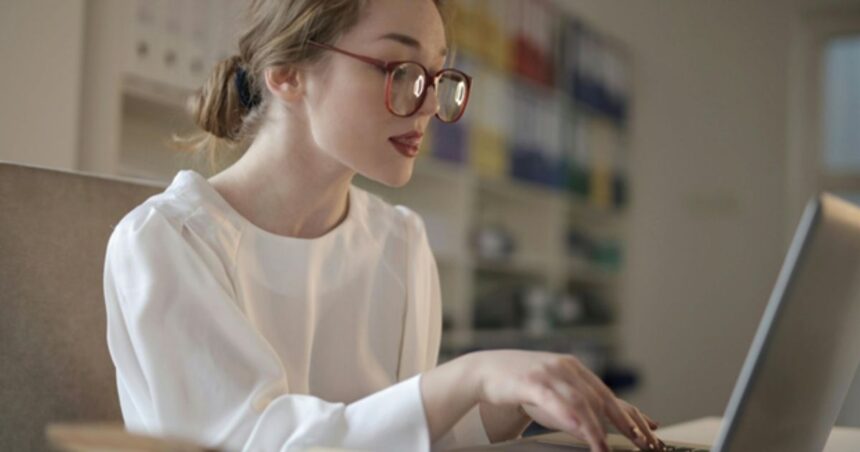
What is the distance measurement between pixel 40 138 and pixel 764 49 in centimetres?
409

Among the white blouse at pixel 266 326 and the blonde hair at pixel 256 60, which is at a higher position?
the blonde hair at pixel 256 60

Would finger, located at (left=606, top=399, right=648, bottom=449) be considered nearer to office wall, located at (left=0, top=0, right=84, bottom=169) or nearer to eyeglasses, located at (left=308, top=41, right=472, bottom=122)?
eyeglasses, located at (left=308, top=41, right=472, bottom=122)

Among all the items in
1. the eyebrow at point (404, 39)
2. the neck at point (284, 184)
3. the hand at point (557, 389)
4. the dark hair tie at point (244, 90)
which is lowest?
the hand at point (557, 389)

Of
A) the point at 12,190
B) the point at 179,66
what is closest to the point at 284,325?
the point at 12,190

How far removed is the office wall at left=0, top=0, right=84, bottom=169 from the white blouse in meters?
0.96

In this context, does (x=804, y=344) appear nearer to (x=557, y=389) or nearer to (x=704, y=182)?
(x=557, y=389)

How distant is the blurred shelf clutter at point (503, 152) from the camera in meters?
2.29

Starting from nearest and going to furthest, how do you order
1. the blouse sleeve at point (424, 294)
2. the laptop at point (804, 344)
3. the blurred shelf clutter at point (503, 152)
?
the laptop at point (804, 344) → the blouse sleeve at point (424, 294) → the blurred shelf clutter at point (503, 152)

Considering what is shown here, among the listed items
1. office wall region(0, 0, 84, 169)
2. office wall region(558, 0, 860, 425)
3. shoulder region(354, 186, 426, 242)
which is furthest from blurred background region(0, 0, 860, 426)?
shoulder region(354, 186, 426, 242)

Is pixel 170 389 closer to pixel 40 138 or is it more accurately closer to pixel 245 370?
pixel 245 370

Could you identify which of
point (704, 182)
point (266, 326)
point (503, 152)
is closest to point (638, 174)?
point (704, 182)

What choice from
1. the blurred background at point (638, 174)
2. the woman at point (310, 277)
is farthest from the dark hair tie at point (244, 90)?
the blurred background at point (638, 174)

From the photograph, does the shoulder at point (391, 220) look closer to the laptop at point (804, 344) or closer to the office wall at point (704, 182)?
the laptop at point (804, 344)

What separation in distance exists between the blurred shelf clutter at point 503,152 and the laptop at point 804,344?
1.62 m
